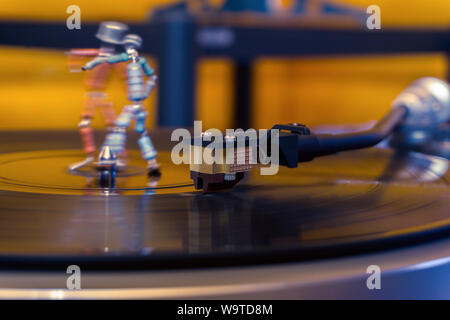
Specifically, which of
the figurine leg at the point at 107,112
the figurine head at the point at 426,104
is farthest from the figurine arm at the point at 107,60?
the figurine head at the point at 426,104

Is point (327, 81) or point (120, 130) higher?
point (120, 130)

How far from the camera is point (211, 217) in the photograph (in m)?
0.49

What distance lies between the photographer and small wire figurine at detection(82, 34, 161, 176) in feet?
2.18

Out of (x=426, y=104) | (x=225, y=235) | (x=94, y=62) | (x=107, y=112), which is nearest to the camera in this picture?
(x=225, y=235)

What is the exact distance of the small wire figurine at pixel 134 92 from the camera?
0.67 metres

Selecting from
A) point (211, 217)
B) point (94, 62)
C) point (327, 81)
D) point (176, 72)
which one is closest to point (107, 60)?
point (94, 62)

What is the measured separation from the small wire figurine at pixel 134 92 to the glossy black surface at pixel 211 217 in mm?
36

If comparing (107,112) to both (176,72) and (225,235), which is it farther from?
(176,72)

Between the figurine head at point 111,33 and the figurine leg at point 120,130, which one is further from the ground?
the figurine head at point 111,33

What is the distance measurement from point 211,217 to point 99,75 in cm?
30

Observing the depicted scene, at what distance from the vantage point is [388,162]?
819mm

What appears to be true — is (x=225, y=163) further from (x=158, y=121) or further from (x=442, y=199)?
(x=158, y=121)

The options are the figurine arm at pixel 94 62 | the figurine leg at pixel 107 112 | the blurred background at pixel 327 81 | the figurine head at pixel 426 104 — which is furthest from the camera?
the blurred background at pixel 327 81

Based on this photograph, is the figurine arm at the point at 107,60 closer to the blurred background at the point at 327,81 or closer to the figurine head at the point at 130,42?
the figurine head at the point at 130,42
